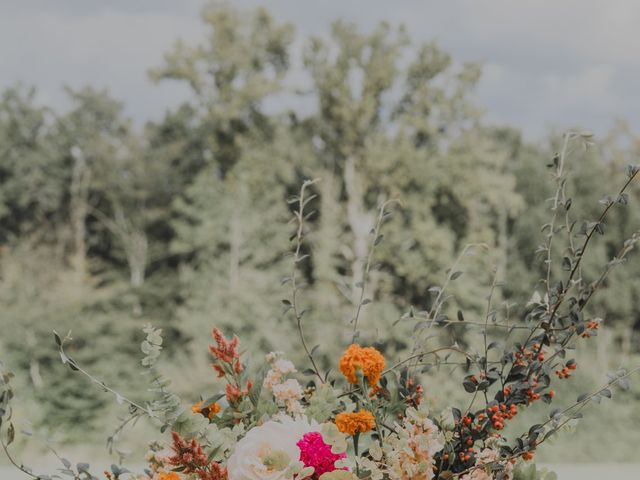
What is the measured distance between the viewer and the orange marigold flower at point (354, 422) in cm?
102

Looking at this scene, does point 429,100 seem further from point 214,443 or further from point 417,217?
point 214,443

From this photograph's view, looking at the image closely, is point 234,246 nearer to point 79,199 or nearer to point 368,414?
point 79,199

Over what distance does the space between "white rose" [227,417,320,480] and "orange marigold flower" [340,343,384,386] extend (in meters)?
0.12

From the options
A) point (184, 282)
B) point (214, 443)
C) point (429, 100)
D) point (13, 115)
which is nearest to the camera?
point (214, 443)

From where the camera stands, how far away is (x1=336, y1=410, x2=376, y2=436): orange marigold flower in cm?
102

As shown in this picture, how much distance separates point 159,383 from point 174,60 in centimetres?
1657

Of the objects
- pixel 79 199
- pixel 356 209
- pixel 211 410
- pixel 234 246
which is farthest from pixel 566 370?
pixel 79 199

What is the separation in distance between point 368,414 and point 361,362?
75 mm

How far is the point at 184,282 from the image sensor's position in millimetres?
17625

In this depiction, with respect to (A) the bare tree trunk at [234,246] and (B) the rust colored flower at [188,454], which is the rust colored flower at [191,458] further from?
(A) the bare tree trunk at [234,246]

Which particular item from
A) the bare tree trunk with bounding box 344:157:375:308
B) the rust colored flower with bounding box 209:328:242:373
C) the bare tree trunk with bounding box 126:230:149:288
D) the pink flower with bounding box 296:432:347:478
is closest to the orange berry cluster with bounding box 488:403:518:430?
the pink flower with bounding box 296:432:347:478

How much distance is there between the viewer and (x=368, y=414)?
3.36 feet

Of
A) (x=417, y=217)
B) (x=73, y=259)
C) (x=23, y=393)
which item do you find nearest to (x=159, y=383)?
(x=23, y=393)

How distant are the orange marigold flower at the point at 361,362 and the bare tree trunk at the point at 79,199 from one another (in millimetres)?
21619
